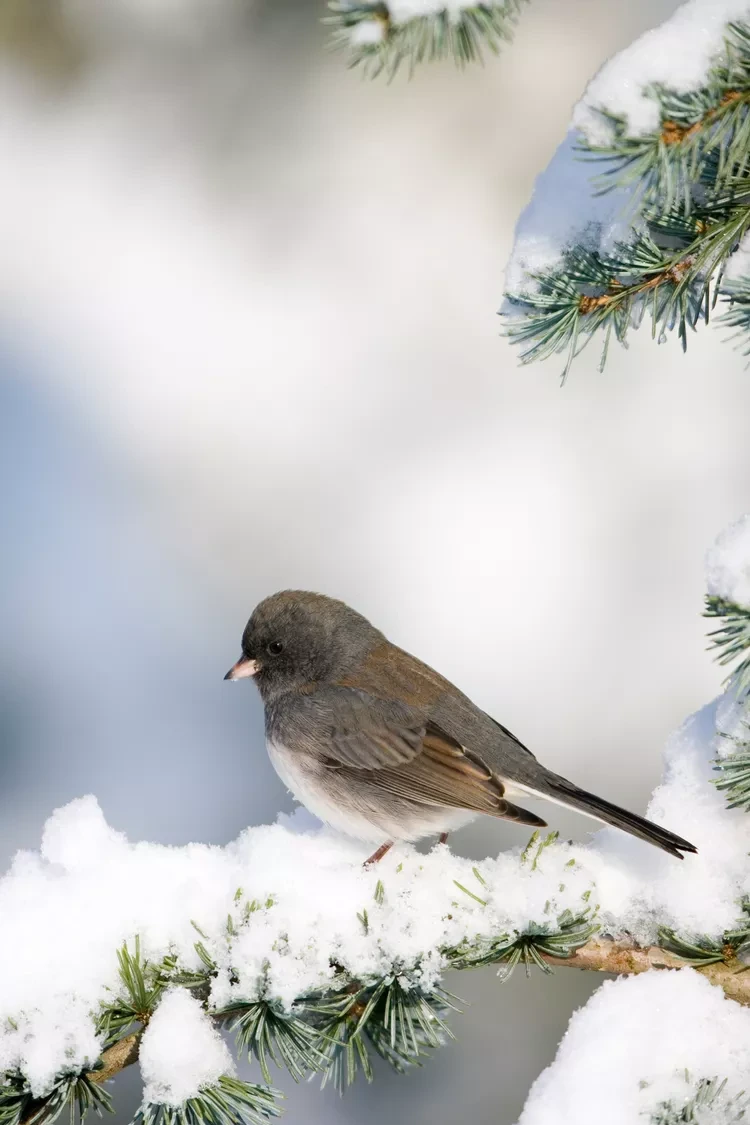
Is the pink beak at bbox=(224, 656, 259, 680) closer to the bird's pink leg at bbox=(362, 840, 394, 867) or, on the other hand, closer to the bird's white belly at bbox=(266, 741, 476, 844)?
the bird's white belly at bbox=(266, 741, 476, 844)

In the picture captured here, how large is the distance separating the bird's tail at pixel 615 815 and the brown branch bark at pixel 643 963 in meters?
0.14

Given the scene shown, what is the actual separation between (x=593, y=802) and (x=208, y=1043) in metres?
0.81

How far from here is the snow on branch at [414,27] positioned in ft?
3.78

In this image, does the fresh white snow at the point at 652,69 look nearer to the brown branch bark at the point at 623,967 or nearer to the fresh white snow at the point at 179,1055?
the brown branch bark at the point at 623,967

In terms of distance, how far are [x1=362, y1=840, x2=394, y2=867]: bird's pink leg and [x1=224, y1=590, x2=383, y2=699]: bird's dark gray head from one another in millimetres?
523

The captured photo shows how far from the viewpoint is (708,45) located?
1.18 meters

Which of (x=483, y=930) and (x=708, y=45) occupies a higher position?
(x=708, y=45)

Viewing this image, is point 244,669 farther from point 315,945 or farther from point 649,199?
point 649,199

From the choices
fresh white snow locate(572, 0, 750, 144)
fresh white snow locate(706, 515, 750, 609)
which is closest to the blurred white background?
fresh white snow locate(706, 515, 750, 609)

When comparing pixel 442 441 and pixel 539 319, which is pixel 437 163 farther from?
pixel 539 319

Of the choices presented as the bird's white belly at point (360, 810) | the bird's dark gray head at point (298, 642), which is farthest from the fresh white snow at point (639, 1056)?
the bird's dark gray head at point (298, 642)

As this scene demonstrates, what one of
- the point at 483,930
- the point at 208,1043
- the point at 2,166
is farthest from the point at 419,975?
the point at 2,166

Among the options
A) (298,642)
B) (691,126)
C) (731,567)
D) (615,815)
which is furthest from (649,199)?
(298,642)

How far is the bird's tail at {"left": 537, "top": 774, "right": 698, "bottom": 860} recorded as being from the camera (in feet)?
4.75
